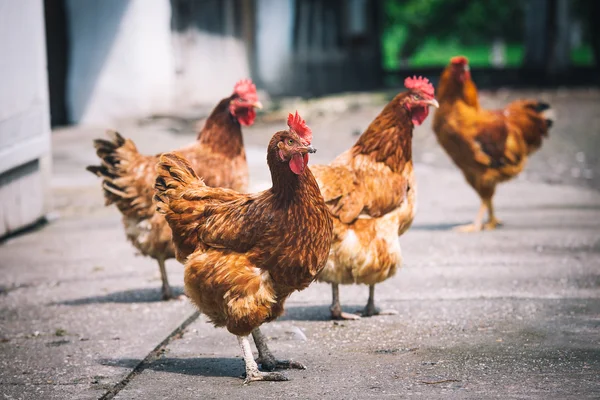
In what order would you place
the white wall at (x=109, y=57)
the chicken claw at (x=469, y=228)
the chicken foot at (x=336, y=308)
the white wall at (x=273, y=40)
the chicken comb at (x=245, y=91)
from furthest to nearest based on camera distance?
the white wall at (x=273, y=40) < the white wall at (x=109, y=57) < the chicken claw at (x=469, y=228) < the chicken comb at (x=245, y=91) < the chicken foot at (x=336, y=308)

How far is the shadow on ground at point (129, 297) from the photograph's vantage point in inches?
248

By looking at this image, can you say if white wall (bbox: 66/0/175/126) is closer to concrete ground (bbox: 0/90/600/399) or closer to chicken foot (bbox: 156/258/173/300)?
concrete ground (bbox: 0/90/600/399)

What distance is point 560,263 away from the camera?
7.16 m

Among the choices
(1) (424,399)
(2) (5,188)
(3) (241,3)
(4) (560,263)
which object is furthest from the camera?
(3) (241,3)

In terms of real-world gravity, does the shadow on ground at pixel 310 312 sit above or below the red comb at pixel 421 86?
below

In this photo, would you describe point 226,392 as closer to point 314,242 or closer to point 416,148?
point 314,242

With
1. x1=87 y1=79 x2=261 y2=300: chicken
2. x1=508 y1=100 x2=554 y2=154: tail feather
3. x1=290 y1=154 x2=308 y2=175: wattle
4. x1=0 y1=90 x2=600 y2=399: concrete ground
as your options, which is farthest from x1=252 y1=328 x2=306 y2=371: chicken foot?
x1=508 y1=100 x2=554 y2=154: tail feather

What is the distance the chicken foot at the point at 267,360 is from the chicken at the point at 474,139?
4.24 meters

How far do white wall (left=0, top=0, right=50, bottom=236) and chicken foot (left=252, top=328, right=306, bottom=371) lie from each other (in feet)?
14.0

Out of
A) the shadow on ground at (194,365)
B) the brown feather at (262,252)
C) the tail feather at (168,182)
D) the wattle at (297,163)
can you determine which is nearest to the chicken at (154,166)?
the tail feather at (168,182)

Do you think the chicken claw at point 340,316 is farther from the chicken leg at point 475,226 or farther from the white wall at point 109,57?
the white wall at point 109,57

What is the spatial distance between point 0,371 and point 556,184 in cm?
828

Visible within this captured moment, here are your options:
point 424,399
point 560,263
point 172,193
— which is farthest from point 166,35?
point 424,399

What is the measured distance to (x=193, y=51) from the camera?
712 inches
